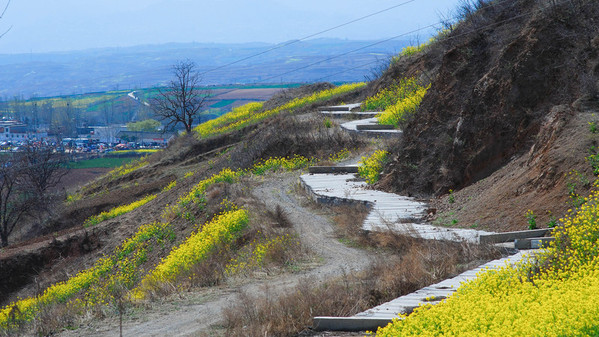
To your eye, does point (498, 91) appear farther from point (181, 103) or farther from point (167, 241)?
point (181, 103)

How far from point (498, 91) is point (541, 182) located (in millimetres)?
4241

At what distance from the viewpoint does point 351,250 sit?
12.9 metres

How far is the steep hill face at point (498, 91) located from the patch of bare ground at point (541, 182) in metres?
0.37

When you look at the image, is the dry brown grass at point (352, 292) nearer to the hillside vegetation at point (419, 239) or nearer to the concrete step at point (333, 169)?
the hillside vegetation at point (419, 239)

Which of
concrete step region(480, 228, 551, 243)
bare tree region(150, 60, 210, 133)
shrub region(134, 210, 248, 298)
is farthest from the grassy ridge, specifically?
bare tree region(150, 60, 210, 133)

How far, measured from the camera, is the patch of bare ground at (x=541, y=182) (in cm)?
1041

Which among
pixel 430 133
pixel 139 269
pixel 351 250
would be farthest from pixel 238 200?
pixel 351 250

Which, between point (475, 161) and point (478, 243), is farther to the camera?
point (475, 161)

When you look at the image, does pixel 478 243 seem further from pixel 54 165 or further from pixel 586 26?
pixel 54 165

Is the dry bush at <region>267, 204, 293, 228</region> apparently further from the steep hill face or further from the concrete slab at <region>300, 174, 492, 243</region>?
the steep hill face

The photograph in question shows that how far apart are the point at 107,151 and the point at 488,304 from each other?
94.9m

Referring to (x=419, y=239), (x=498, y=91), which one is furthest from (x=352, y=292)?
(x=498, y=91)

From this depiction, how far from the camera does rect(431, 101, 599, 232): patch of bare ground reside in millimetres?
10414

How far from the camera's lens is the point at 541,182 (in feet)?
36.8
